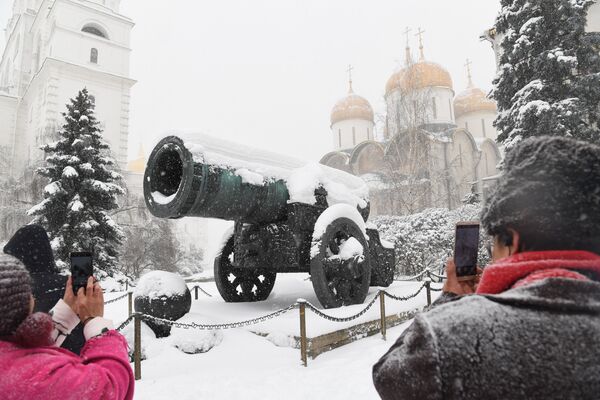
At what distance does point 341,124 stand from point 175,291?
3264cm

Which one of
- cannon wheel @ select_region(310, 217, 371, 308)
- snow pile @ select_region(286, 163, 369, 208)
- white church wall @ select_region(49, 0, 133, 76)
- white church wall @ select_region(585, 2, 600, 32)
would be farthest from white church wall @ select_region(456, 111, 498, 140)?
cannon wheel @ select_region(310, 217, 371, 308)

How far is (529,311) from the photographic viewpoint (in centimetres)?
97

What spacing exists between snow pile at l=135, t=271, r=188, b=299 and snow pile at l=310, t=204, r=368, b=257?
1859mm

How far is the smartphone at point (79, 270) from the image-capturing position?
176 cm

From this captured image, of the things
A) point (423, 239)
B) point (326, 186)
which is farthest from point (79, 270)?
point (423, 239)

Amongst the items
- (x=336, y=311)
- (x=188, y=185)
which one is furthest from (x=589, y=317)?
(x=336, y=311)

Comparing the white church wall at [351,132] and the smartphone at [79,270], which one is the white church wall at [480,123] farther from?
the smartphone at [79,270]

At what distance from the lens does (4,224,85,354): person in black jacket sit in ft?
8.27

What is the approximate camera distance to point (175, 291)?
19.4ft

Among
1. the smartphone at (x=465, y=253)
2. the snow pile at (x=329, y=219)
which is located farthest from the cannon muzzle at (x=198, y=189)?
the smartphone at (x=465, y=253)

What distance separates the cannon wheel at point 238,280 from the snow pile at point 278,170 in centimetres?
190

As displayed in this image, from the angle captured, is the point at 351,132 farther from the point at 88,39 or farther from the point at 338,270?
the point at 338,270

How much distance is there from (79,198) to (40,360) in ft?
50.7

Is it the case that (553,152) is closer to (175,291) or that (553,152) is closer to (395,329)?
(175,291)
